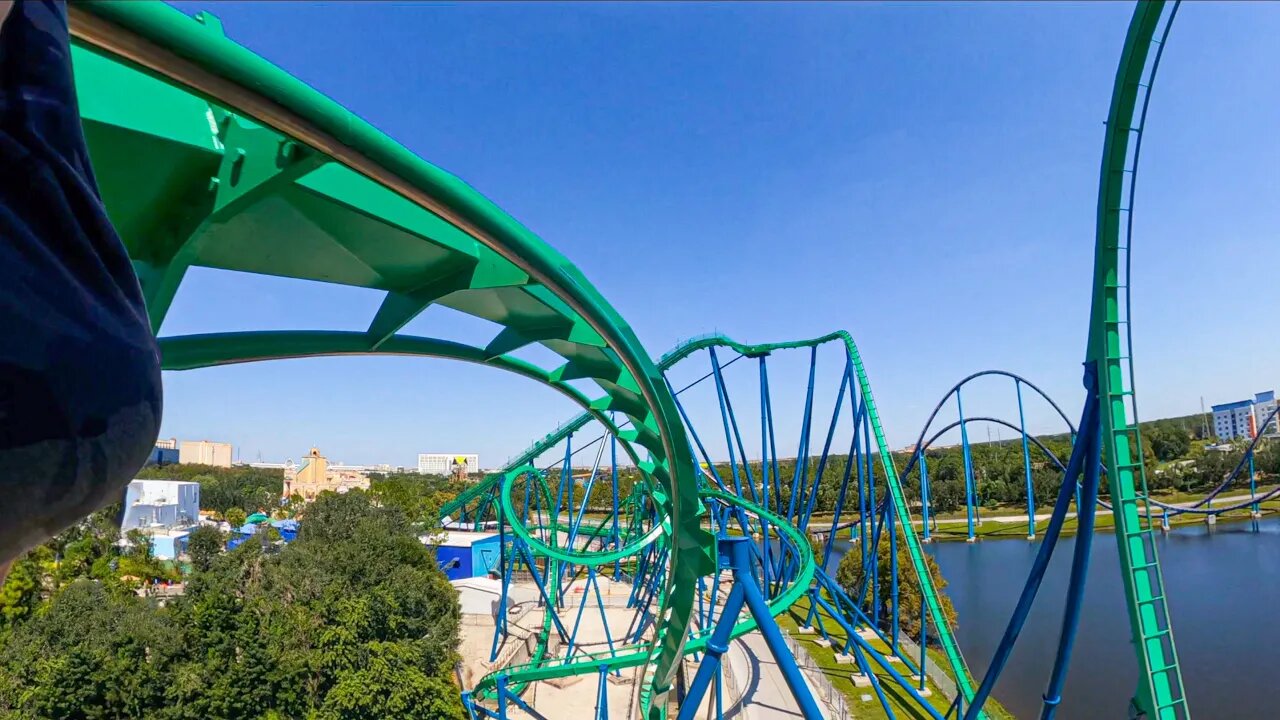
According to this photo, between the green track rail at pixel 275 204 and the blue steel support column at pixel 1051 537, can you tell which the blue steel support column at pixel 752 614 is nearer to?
the blue steel support column at pixel 1051 537

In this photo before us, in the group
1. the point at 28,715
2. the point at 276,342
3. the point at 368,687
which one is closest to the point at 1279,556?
the point at 368,687

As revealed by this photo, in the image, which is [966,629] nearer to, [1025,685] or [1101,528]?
[1025,685]

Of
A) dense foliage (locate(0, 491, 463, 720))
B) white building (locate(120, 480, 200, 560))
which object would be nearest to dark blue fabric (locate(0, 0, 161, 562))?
dense foliage (locate(0, 491, 463, 720))

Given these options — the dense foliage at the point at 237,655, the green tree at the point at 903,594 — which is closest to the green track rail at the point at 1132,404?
the dense foliage at the point at 237,655

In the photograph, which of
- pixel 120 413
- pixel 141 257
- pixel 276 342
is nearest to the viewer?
pixel 120 413

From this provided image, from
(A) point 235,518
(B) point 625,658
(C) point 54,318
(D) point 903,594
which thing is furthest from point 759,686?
(A) point 235,518

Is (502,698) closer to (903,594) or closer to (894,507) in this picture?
(894,507)
